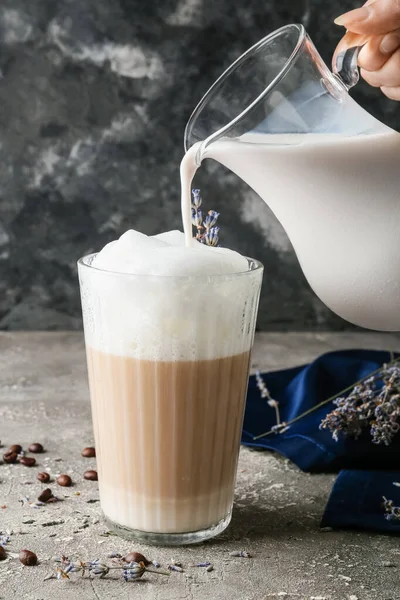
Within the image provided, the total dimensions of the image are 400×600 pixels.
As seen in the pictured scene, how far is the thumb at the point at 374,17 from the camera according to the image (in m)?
1.31

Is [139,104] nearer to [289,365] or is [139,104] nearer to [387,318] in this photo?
[289,365]

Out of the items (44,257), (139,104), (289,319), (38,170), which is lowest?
(289,319)

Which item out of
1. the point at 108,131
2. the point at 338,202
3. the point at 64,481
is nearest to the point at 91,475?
the point at 64,481

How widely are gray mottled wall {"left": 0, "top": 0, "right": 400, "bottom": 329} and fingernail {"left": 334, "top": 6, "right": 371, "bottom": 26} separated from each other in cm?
147

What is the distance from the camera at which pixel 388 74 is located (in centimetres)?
142

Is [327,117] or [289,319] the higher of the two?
[327,117]

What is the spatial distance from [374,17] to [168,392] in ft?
2.12

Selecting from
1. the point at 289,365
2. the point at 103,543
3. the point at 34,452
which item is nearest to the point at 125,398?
the point at 103,543

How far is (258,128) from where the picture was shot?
132cm

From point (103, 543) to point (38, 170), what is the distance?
1.72 m

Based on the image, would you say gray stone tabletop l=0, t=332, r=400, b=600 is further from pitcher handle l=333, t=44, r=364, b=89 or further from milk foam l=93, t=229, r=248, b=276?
pitcher handle l=333, t=44, r=364, b=89

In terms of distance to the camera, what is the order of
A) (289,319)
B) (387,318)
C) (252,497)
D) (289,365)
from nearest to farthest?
1. (387,318)
2. (252,497)
3. (289,365)
4. (289,319)

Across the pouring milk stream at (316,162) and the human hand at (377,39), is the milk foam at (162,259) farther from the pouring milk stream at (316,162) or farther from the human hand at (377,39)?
the human hand at (377,39)

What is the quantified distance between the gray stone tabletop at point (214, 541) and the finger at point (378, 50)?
753 millimetres
